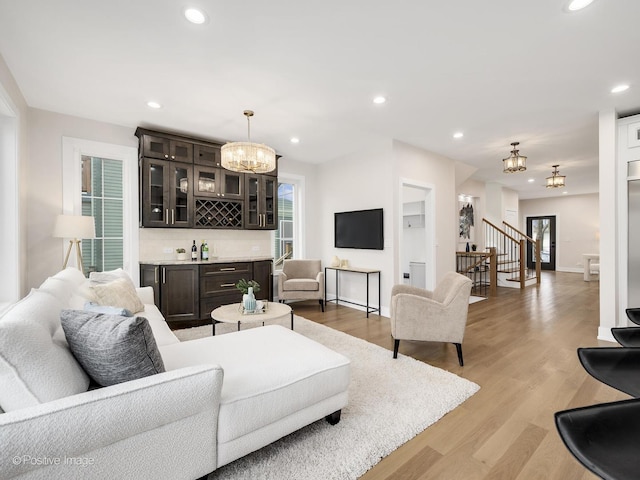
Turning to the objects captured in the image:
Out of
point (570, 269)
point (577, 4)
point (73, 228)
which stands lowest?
point (570, 269)

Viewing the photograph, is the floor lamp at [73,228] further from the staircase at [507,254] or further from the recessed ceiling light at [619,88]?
the staircase at [507,254]

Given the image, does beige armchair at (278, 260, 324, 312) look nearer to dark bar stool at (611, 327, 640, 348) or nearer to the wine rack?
the wine rack

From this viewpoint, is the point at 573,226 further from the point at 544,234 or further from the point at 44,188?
the point at 44,188

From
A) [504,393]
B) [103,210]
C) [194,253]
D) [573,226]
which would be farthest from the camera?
[573,226]

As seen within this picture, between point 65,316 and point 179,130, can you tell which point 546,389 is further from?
point 179,130

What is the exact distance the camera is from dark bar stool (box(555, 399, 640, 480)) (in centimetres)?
64

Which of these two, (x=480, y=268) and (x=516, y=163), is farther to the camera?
(x=480, y=268)

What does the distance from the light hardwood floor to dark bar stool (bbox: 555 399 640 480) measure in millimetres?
1128

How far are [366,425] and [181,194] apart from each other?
→ 149 inches

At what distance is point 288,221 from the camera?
19.7 feet

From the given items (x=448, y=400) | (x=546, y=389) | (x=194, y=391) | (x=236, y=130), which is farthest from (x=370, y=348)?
(x=236, y=130)

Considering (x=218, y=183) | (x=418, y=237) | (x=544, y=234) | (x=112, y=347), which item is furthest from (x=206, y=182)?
(x=544, y=234)

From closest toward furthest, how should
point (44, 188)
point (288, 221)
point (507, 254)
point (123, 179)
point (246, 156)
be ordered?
point (246, 156), point (44, 188), point (123, 179), point (288, 221), point (507, 254)

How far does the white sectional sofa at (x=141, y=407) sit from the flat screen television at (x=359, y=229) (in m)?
3.16
